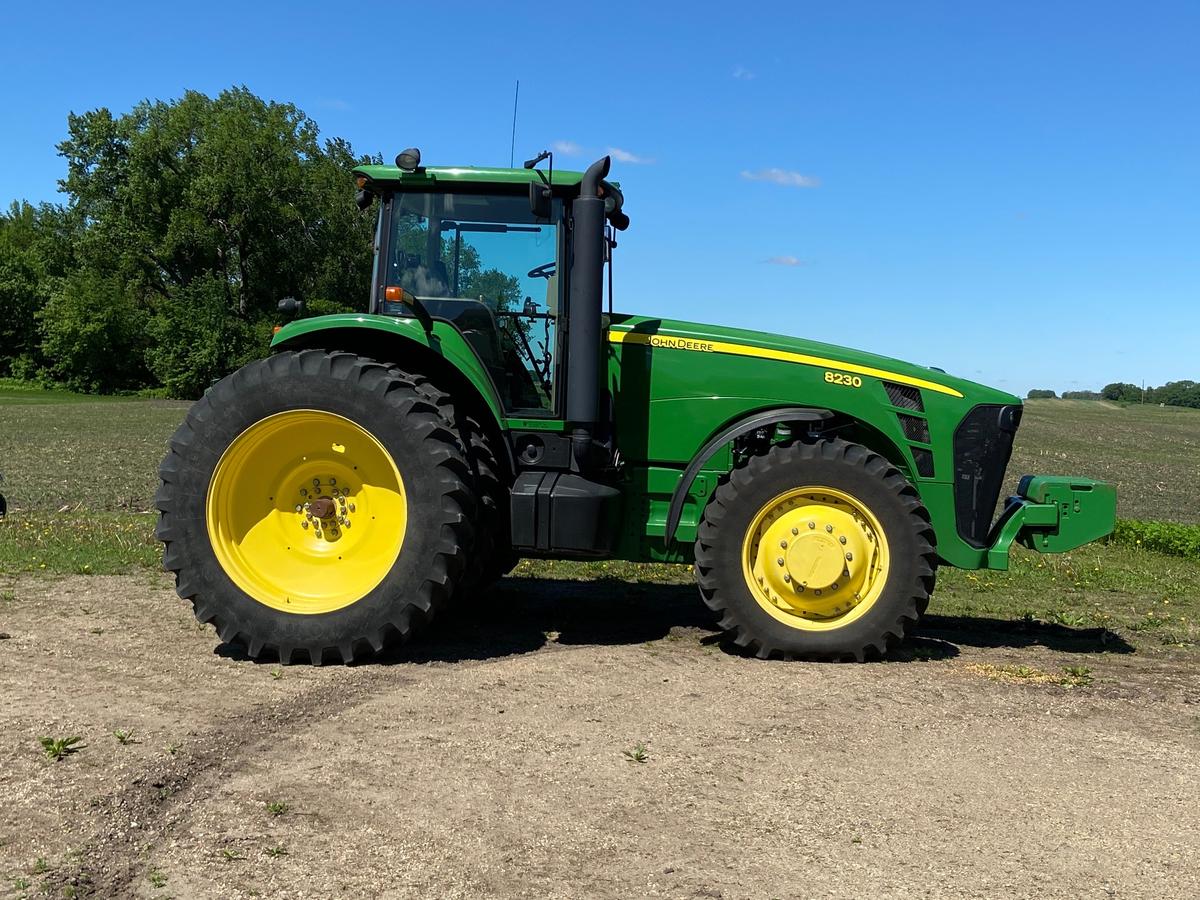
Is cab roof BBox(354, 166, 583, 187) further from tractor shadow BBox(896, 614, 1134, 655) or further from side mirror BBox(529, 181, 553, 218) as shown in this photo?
tractor shadow BBox(896, 614, 1134, 655)

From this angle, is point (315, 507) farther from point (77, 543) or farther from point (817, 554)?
point (77, 543)

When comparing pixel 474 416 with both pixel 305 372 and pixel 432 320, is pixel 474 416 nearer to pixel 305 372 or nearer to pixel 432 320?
pixel 432 320

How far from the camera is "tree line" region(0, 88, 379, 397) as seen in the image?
54.7 m

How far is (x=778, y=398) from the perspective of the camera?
21.8ft

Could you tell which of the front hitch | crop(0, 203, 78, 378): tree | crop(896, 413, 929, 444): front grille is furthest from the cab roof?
crop(0, 203, 78, 378): tree

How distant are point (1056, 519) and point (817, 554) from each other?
1.67 meters

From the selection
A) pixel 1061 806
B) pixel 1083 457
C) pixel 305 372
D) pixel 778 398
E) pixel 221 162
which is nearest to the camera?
pixel 1061 806

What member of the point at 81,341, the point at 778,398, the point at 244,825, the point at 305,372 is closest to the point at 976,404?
the point at 778,398

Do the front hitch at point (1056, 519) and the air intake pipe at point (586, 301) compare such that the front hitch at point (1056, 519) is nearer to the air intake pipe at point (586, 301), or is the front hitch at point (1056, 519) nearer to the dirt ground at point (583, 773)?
the dirt ground at point (583, 773)

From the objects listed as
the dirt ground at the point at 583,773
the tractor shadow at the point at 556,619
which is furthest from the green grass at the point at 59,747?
the tractor shadow at the point at 556,619

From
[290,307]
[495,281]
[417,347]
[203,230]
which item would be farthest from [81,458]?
[203,230]

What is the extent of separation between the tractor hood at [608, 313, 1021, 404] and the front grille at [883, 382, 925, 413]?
4cm

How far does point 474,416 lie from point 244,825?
3342mm

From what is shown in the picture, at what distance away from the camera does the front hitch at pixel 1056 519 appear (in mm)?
6602
